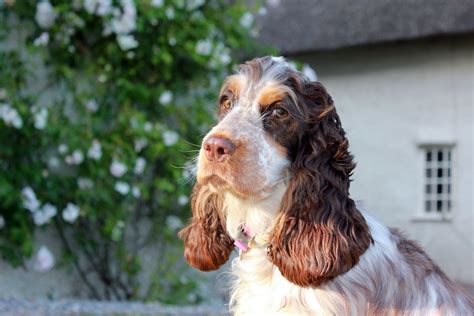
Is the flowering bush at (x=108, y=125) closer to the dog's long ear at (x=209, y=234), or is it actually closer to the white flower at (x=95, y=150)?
the white flower at (x=95, y=150)

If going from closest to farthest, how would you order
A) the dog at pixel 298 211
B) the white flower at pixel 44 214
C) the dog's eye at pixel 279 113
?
1. the dog at pixel 298 211
2. the dog's eye at pixel 279 113
3. the white flower at pixel 44 214

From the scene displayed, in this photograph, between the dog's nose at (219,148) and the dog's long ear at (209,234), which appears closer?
the dog's nose at (219,148)

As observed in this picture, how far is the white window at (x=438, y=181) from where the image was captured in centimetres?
1150

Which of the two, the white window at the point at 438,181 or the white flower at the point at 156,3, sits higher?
the white flower at the point at 156,3

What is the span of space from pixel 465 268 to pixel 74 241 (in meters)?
5.45

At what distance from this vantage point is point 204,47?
7.95 metres

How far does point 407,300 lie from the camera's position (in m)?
3.67

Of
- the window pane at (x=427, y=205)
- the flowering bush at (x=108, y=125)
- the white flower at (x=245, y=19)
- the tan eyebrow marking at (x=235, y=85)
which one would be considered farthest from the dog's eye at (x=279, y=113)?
the window pane at (x=427, y=205)

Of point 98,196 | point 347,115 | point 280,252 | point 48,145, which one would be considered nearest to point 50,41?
point 48,145

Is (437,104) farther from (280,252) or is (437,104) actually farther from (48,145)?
(280,252)

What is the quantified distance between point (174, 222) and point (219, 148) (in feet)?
16.1

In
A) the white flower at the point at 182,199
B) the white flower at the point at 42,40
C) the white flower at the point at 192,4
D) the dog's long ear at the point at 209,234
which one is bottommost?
the dog's long ear at the point at 209,234

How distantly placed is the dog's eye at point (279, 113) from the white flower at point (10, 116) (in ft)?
13.4

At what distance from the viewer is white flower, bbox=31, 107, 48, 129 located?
723 cm
